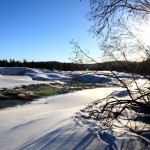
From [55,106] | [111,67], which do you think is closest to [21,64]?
[55,106]

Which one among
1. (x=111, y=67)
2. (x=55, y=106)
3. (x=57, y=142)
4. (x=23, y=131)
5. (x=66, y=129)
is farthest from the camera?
(x=55, y=106)

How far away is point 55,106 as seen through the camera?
9.83m

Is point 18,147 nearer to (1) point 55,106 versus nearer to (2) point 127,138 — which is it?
(2) point 127,138

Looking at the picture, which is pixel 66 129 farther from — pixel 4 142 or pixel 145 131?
pixel 145 131

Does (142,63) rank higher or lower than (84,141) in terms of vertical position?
higher

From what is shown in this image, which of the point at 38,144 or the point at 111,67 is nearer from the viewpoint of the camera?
the point at 38,144

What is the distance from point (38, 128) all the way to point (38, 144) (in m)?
1.19

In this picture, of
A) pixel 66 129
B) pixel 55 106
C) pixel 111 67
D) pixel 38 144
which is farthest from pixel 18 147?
pixel 55 106

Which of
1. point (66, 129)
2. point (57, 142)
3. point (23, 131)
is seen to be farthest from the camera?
point (23, 131)

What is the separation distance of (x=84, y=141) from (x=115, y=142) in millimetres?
456

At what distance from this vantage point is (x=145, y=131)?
5.95 meters

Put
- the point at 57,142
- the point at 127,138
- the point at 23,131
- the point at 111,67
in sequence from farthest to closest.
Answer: the point at 111,67 < the point at 23,131 < the point at 127,138 < the point at 57,142

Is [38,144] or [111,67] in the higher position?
[111,67]

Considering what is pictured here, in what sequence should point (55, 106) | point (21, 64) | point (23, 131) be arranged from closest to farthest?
point (23, 131), point (55, 106), point (21, 64)
